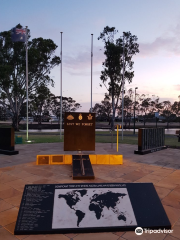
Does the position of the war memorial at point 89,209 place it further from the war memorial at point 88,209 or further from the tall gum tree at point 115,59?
the tall gum tree at point 115,59

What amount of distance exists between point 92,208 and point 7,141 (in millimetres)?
9786

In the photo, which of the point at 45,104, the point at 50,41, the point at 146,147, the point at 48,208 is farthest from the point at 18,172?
the point at 45,104

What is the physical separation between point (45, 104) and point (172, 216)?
69.1 m

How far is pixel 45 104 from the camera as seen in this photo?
71312mm

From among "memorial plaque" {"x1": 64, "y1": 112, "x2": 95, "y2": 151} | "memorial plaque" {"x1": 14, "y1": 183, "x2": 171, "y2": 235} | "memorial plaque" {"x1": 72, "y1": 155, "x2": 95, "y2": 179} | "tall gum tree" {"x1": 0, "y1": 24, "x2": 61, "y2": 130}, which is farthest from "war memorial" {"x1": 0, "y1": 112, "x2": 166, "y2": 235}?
"tall gum tree" {"x1": 0, "y1": 24, "x2": 61, "y2": 130}

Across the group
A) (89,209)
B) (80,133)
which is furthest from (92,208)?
(80,133)

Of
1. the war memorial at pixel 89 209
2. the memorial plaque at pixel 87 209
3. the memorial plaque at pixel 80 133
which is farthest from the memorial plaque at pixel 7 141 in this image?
the memorial plaque at pixel 87 209

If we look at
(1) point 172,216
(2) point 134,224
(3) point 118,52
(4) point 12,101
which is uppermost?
(3) point 118,52

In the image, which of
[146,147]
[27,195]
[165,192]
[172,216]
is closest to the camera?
[27,195]

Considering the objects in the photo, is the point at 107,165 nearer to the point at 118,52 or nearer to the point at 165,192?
the point at 165,192

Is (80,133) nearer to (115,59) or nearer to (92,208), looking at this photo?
(92,208)

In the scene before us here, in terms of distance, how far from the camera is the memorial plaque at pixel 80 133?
10.6 metres

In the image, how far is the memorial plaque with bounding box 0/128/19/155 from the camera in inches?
480

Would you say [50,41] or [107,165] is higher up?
[50,41]
